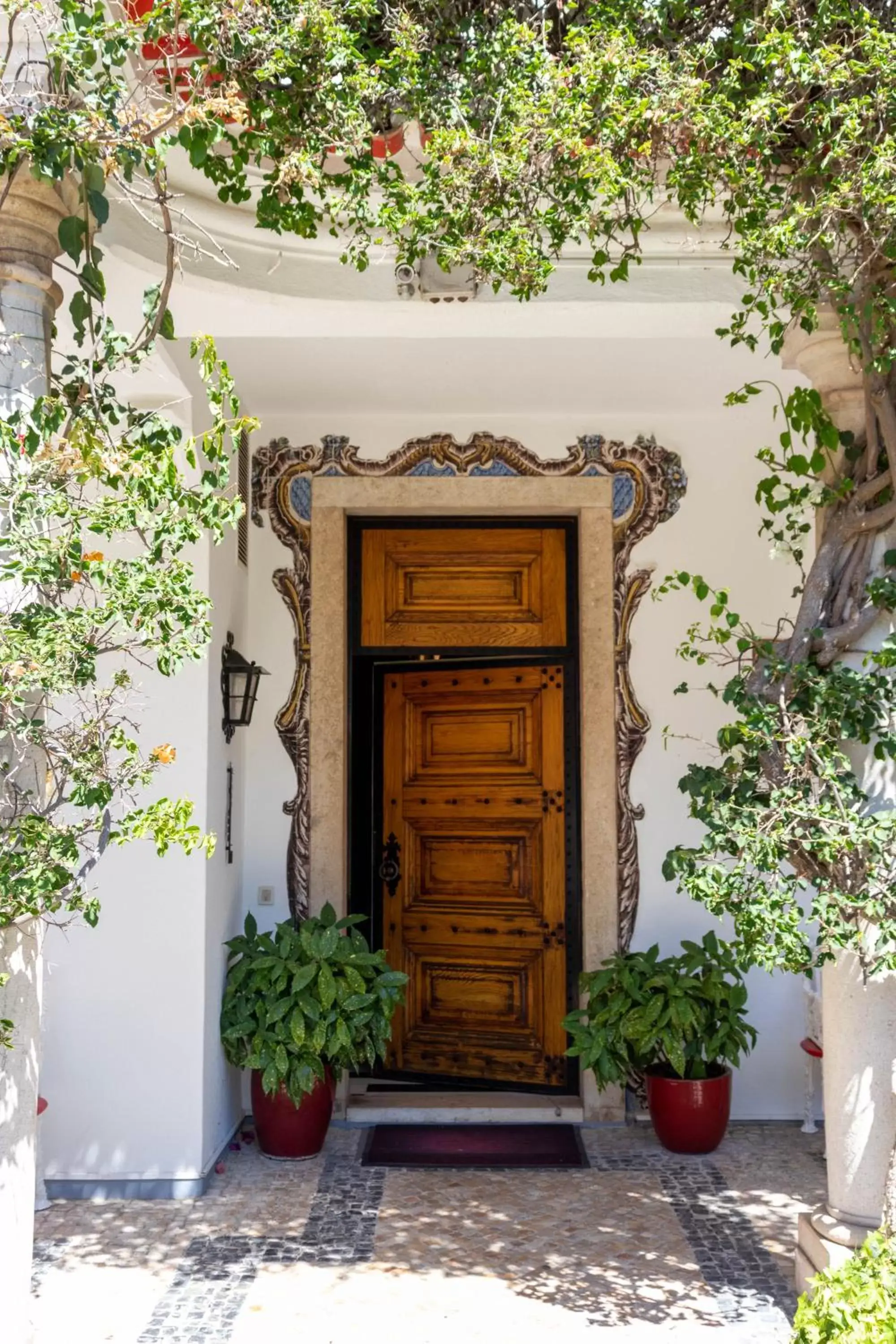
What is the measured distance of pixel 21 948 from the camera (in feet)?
8.87

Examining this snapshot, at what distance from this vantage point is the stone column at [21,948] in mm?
2674

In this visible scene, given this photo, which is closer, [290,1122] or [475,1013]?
[290,1122]

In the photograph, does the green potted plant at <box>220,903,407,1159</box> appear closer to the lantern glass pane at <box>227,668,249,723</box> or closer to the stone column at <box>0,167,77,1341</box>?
the lantern glass pane at <box>227,668,249,723</box>

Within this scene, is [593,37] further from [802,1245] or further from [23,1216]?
[802,1245]

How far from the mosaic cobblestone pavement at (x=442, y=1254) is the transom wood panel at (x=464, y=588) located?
2.22 meters

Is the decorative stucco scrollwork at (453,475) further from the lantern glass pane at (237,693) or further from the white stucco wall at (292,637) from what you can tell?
the lantern glass pane at (237,693)

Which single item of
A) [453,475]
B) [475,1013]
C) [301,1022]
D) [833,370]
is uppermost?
[453,475]

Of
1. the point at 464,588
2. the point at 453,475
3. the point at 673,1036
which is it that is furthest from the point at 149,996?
the point at 453,475

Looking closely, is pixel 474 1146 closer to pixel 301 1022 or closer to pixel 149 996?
pixel 301 1022

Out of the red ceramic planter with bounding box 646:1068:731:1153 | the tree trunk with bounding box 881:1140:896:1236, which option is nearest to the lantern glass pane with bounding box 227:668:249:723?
the red ceramic planter with bounding box 646:1068:731:1153

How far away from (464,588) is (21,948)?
3.42 m

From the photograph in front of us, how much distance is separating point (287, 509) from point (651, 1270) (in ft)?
11.1

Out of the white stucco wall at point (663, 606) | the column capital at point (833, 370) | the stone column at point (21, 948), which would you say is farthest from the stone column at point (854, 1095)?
the white stucco wall at point (663, 606)

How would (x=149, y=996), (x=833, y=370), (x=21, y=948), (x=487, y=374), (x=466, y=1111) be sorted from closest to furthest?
(x=21, y=948)
(x=833, y=370)
(x=149, y=996)
(x=487, y=374)
(x=466, y=1111)
